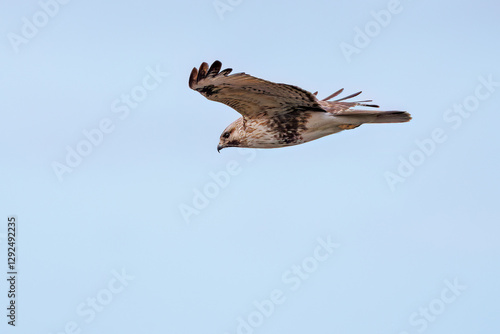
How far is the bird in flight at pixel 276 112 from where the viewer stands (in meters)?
17.2

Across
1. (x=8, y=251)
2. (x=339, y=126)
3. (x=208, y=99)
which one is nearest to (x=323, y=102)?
(x=339, y=126)

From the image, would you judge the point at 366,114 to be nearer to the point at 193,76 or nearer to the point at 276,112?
the point at 276,112

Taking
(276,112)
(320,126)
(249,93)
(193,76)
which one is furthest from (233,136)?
(193,76)

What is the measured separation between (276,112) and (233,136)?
3.03 ft

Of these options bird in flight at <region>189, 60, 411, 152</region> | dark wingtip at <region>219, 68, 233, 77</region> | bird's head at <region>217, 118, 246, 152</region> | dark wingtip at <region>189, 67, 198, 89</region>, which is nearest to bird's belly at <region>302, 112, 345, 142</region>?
bird in flight at <region>189, 60, 411, 152</region>

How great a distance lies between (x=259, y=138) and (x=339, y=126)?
1.23 metres

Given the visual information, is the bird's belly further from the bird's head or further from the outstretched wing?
the bird's head

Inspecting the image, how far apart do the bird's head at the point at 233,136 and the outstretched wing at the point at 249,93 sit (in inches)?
11.6

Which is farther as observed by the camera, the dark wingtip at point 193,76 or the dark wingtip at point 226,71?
the dark wingtip at point 193,76

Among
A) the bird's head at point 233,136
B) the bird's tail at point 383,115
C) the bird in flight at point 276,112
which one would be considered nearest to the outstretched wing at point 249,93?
the bird in flight at point 276,112

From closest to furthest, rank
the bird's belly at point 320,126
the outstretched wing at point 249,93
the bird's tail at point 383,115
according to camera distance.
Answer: the outstretched wing at point 249,93 < the bird's tail at point 383,115 < the bird's belly at point 320,126

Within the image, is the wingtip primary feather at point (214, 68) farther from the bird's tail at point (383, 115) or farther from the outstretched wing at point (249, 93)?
the bird's tail at point (383, 115)

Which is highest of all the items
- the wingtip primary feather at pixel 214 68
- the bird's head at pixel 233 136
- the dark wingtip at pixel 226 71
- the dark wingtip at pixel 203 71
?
the dark wingtip at pixel 203 71

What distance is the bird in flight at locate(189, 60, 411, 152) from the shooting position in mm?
17219
